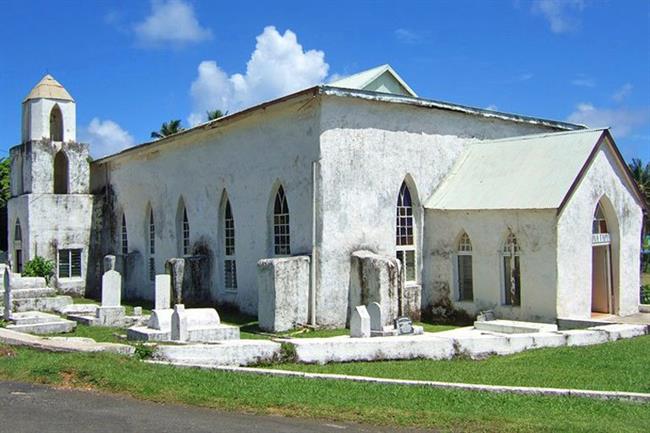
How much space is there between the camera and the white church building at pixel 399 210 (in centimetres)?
1814

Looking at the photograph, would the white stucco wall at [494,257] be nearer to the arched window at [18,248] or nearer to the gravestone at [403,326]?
the gravestone at [403,326]

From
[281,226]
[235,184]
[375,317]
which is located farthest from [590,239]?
[235,184]

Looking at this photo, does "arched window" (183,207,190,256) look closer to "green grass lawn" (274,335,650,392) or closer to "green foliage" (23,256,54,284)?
"green foliage" (23,256,54,284)

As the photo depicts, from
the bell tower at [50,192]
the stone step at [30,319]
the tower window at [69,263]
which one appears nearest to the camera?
the stone step at [30,319]

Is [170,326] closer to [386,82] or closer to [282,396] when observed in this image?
[282,396]

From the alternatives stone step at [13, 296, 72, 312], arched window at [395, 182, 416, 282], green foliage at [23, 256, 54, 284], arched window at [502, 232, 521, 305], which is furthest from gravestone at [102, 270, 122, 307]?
arched window at [502, 232, 521, 305]

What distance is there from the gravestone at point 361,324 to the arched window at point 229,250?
24.6 ft

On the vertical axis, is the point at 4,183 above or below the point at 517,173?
above

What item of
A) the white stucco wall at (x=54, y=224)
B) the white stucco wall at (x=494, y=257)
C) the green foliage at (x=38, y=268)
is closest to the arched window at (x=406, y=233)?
the white stucco wall at (x=494, y=257)

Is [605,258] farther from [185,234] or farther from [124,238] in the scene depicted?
[124,238]

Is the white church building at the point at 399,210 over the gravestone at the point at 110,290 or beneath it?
over

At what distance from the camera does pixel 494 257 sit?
18.8 metres

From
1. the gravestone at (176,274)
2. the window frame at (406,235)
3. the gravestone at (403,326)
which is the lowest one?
the gravestone at (403,326)

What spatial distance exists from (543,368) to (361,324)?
172 inches
